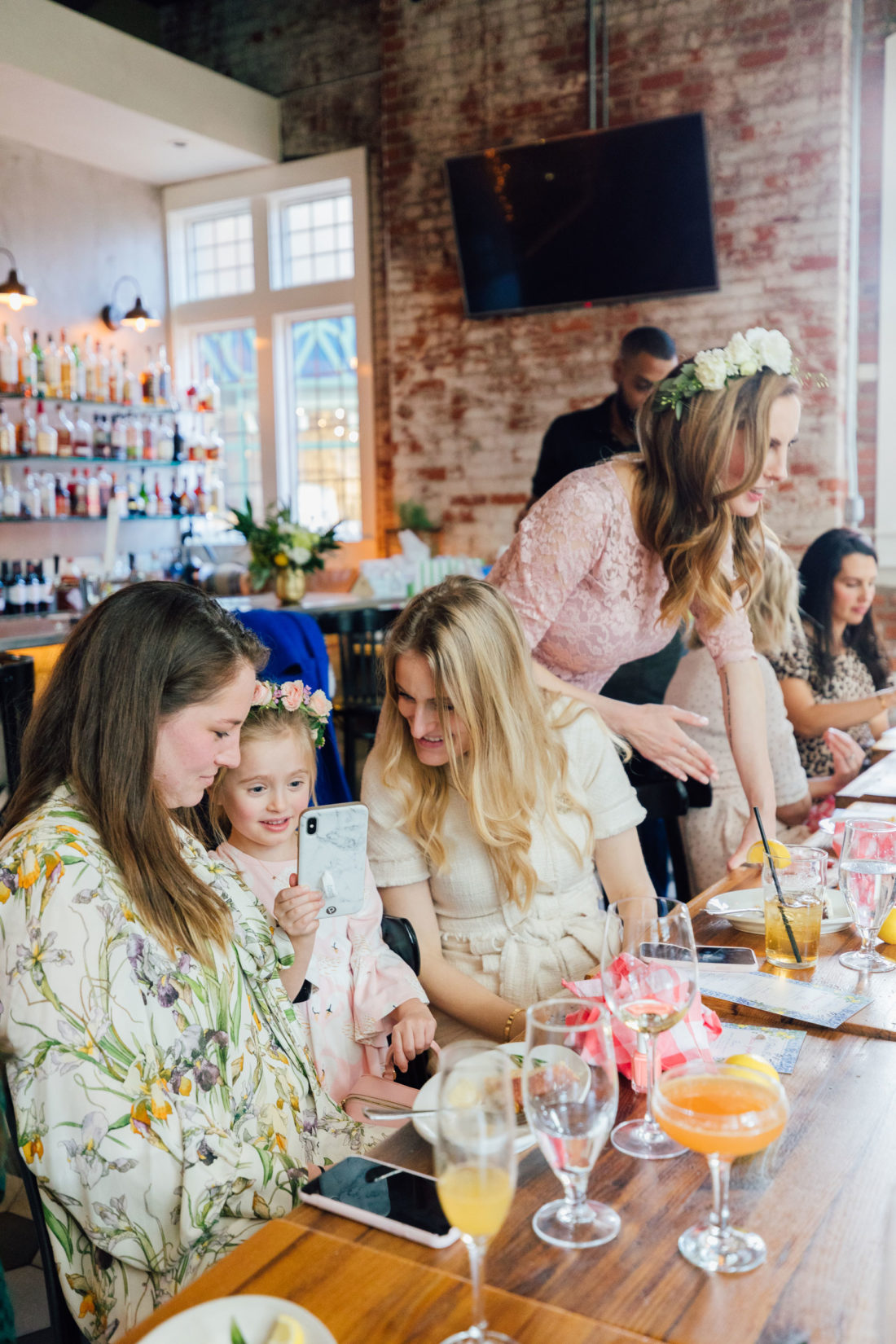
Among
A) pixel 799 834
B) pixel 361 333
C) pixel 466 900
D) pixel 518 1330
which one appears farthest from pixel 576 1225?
pixel 361 333

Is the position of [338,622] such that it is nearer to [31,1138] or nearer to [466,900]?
[466,900]

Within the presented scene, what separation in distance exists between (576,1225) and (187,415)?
270 inches

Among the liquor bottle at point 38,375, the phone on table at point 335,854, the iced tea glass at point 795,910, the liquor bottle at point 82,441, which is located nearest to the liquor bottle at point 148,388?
the liquor bottle at point 82,441

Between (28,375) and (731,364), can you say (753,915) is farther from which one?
(28,375)

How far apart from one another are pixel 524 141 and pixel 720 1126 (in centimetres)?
597

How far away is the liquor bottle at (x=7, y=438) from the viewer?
589 centimetres

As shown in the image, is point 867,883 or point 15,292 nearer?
point 867,883

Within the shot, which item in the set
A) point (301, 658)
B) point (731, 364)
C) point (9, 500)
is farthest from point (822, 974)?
point (9, 500)

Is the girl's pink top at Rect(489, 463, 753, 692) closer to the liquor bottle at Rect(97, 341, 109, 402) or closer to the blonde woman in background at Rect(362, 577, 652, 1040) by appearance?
the blonde woman in background at Rect(362, 577, 652, 1040)

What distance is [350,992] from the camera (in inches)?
73.2

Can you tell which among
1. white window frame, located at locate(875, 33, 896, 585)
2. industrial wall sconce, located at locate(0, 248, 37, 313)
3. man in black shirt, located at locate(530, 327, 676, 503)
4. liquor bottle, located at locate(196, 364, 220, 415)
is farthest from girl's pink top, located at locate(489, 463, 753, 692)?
liquor bottle, located at locate(196, 364, 220, 415)

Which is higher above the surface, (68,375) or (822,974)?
(68,375)

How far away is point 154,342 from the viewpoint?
293 inches

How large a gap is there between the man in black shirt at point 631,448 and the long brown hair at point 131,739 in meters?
1.51
